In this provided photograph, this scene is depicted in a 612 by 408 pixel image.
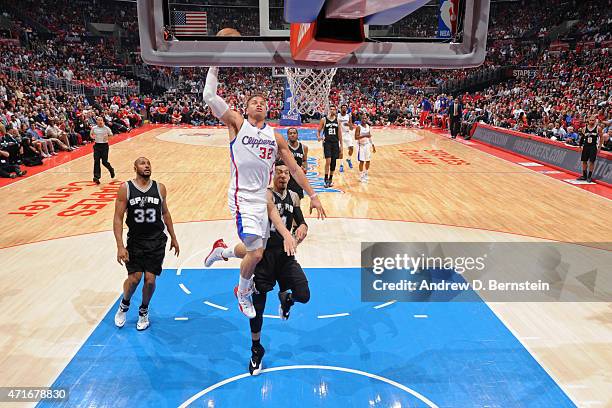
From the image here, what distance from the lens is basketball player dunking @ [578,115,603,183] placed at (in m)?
11.7

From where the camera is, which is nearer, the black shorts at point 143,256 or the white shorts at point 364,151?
the black shorts at point 143,256

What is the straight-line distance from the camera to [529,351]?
4703 millimetres

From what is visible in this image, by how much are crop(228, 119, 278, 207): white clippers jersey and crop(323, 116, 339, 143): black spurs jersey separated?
709 cm

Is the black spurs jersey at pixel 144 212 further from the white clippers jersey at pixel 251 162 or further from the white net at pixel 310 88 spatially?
the white net at pixel 310 88

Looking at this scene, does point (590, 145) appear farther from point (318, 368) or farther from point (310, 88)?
point (318, 368)

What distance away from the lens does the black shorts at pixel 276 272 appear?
4.42m

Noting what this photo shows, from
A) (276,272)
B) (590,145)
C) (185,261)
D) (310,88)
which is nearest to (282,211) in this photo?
(276,272)

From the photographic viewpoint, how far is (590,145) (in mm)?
11844

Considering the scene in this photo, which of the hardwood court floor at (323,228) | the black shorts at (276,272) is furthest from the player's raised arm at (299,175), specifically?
the hardwood court floor at (323,228)

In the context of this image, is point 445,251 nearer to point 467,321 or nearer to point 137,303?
point 467,321

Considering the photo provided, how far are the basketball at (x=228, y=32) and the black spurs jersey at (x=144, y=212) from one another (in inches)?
70.6

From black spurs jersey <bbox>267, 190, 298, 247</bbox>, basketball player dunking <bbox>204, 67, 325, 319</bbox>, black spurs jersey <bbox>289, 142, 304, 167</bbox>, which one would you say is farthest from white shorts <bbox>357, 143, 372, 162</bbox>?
basketball player dunking <bbox>204, 67, 325, 319</bbox>

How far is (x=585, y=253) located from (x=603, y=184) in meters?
5.74

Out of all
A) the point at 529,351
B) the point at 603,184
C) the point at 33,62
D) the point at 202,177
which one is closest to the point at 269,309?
the point at 529,351
